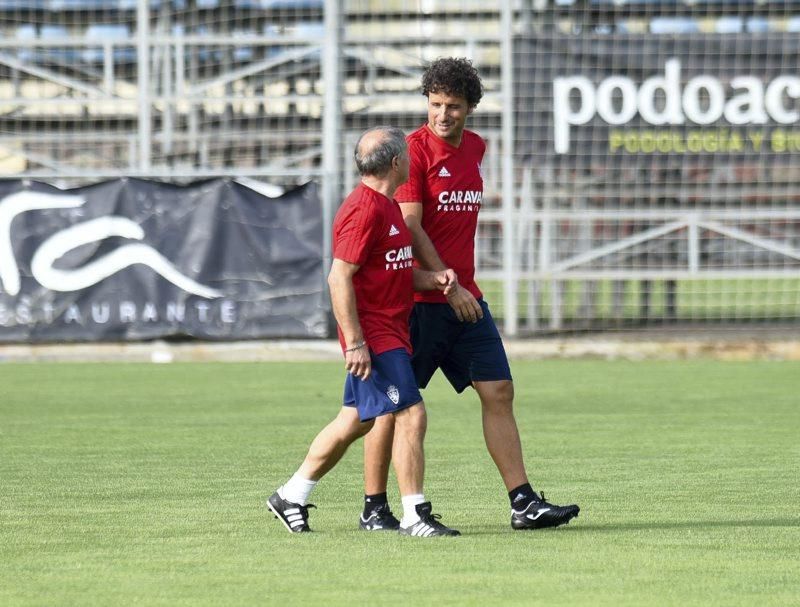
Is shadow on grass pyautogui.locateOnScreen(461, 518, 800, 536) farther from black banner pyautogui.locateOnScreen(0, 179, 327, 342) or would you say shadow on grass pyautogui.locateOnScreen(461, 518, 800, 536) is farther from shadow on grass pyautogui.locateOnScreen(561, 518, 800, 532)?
black banner pyautogui.locateOnScreen(0, 179, 327, 342)

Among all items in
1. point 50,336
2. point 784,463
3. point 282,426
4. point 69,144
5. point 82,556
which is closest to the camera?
point 82,556

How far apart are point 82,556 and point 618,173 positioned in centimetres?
1237

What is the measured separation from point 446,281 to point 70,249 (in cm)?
1024

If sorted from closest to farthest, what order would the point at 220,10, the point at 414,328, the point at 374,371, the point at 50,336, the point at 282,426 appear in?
the point at 374,371, the point at 414,328, the point at 282,426, the point at 50,336, the point at 220,10

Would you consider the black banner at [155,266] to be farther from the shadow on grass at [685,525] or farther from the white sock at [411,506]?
the white sock at [411,506]

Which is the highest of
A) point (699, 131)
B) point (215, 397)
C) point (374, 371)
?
point (699, 131)

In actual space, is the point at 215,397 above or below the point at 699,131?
below

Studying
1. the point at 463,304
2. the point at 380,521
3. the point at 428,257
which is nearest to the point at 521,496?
the point at 380,521

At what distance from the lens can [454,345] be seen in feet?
24.0

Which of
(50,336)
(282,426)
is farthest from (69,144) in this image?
(282,426)

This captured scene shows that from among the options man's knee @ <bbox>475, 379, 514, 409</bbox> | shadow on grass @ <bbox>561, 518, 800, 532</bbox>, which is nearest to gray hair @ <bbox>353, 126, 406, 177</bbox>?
man's knee @ <bbox>475, 379, 514, 409</bbox>

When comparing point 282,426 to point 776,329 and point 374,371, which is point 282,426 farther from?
point 776,329

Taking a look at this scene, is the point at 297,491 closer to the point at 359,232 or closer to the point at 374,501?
the point at 374,501

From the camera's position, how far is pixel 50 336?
16578 millimetres
